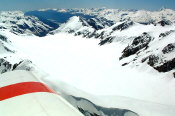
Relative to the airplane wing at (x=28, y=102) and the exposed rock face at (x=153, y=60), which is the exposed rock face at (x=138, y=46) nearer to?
the exposed rock face at (x=153, y=60)

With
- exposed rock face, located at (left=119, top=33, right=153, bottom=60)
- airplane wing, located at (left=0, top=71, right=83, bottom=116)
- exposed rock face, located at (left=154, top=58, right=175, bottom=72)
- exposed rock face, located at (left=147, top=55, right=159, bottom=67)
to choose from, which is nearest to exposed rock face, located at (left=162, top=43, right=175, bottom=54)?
exposed rock face, located at (left=147, top=55, right=159, bottom=67)

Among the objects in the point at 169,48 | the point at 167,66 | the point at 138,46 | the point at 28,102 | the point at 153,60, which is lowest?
the point at 28,102

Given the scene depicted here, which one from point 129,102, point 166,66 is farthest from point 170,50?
point 129,102

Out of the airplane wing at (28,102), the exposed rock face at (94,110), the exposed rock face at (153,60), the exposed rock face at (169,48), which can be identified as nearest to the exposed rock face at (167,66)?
the exposed rock face at (153,60)

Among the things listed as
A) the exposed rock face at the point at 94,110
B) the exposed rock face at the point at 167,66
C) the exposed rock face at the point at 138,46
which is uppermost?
the exposed rock face at the point at 138,46

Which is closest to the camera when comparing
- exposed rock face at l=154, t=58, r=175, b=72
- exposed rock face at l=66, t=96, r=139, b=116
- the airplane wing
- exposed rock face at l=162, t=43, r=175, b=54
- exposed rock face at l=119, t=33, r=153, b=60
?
the airplane wing

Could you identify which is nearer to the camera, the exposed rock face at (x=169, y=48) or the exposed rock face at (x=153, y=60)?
the exposed rock face at (x=169, y=48)

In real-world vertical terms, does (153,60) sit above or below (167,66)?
above

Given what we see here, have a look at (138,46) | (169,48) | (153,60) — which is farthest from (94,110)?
(138,46)

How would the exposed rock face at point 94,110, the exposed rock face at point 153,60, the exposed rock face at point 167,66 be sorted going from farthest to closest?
the exposed rock face at point 153,60
the exposed rock face at point 167,66
the exposed rock face at point 94,110

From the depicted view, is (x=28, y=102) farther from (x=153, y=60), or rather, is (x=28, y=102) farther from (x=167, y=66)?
(x=153, y=60)

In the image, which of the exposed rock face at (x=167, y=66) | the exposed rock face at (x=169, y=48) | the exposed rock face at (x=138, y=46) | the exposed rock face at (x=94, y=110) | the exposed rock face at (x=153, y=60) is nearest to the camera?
the exposed rock face at (x=94, y=110)

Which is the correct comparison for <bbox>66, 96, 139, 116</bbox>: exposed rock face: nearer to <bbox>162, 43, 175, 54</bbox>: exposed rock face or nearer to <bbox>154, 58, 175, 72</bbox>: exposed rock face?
<bbox>154, 58, 175, 72</bbox>: exposed rock face
